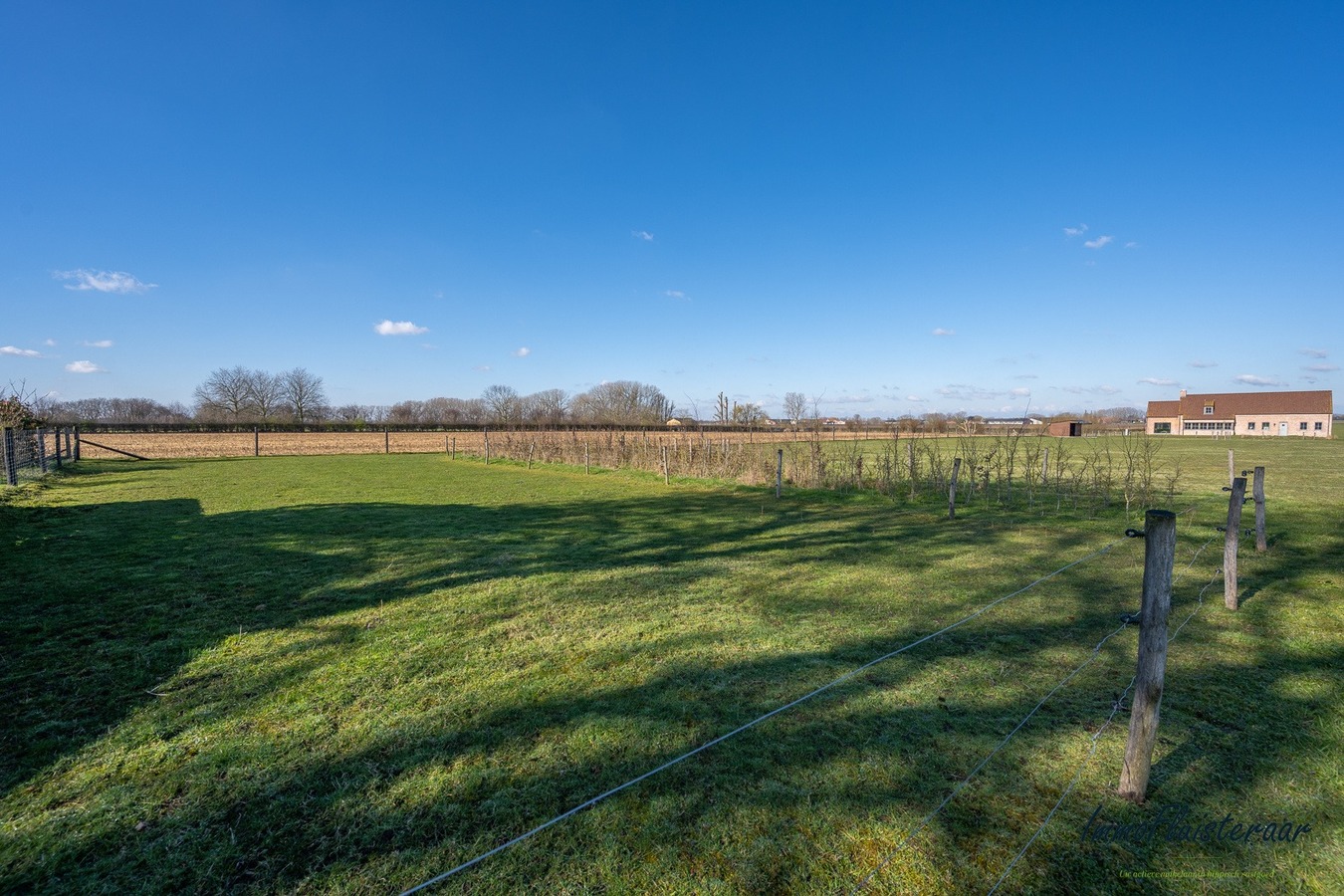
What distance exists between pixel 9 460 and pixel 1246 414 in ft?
297

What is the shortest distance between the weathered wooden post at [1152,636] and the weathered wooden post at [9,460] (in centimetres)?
2094

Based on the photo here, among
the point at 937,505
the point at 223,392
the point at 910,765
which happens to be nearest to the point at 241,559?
the point at 910,765

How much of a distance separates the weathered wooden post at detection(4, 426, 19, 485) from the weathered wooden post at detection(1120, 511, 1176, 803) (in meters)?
20.9

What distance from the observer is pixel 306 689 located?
3633mm

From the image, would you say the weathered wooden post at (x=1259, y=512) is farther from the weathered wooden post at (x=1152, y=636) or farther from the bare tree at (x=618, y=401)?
the bare tree at (x=618, y=401)

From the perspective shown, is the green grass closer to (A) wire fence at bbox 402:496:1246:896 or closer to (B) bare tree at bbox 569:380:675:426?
(A) wire fence at bbox 402:496:1246:896

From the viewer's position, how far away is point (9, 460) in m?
13.7

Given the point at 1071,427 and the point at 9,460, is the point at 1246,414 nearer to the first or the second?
the point at 1071,427

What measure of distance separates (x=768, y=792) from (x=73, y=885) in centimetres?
266

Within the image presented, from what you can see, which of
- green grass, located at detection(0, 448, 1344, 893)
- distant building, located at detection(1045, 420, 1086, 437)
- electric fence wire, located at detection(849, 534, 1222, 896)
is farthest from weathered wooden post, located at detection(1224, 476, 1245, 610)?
distant building, located at detection(1045, 420, 1086, 437)

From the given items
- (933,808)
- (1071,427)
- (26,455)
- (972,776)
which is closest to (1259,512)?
(972,776)

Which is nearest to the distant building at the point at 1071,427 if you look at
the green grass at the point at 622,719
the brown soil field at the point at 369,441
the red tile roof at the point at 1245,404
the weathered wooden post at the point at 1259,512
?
the red tile roof at the point at 1245,404

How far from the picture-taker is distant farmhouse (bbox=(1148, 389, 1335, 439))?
56.5 metres

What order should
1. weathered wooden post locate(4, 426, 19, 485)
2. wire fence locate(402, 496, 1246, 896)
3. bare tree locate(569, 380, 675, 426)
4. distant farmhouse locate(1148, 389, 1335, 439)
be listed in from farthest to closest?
1. distant farmhouse locate(1148, 389, 1335, 439)
2. bare tree locate(569, 380, 675, 426)
3. weathered wooden post locate(4, 426, 19, 485)
4. wire fence locate(402, 496, 1246, 896)
